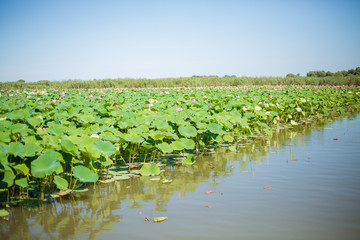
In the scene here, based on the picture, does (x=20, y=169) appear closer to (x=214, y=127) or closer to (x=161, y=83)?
(x=214, y=127)

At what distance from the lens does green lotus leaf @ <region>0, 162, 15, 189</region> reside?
2486mm

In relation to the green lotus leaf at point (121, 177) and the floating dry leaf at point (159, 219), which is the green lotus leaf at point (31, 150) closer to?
the green lotus leaf at point (121, 177)

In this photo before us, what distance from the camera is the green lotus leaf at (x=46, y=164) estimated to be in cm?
254

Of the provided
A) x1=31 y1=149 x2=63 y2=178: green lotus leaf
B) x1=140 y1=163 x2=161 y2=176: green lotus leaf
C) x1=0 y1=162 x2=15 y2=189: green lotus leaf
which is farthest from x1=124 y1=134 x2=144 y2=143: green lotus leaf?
x1=0 y1=162 x2=15 y2=189: green lotus leaf

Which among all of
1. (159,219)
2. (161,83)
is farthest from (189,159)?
(161,83)

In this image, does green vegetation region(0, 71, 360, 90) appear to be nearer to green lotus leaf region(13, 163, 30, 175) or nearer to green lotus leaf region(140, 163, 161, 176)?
green lotus leaf region(140, 163, 161, 176)

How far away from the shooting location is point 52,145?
9.81 feet

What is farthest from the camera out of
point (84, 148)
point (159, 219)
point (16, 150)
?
point (84, 148)

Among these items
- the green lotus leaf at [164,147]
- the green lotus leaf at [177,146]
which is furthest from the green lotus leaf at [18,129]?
the green lotus leaf at [177,146]

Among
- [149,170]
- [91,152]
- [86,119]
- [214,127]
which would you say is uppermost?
[86,119]

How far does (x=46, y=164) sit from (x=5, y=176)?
13.8 inches

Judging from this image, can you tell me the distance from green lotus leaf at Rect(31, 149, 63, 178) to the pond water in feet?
1.27

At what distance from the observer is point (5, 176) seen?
2506 mm

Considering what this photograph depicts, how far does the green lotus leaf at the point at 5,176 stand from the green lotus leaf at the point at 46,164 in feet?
0.63
